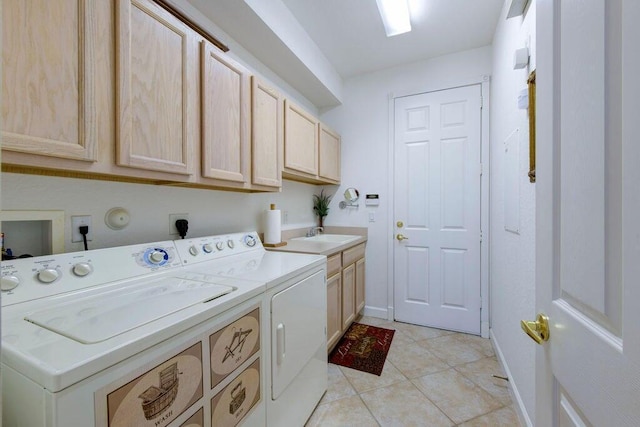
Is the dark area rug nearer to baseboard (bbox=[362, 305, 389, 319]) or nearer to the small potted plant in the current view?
baseboard (bbox=[362, 305, 389, 319])

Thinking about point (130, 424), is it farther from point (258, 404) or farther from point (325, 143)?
point (325, 143)

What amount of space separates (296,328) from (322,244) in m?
1.02

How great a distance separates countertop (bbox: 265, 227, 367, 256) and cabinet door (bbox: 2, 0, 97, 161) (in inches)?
53.1

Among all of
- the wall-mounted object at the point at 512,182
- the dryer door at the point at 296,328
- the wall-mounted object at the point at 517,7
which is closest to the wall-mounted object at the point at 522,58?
the wall-mounted object at the point at 517,7

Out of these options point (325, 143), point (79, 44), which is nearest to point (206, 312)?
point (79, 44)

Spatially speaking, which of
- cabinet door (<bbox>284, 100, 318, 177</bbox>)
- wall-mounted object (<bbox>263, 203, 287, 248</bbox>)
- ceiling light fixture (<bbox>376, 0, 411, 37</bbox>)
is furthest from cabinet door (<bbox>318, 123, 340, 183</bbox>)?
ceiling light fixture (<bbox>376, 0, 411, 37</bbox>)

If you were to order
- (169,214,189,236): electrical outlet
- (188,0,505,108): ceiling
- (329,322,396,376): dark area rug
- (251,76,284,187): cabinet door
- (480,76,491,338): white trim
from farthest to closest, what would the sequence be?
(480,76,491,338): white trim
(329,322,396,376): dark area rug
(188,0,505,108): ceiling
(251,76,284,187): cabinet door
(169,214,189,236): electrical outlet

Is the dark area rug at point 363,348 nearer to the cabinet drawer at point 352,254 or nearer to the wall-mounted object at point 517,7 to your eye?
the cabinet drawer at point 352,254

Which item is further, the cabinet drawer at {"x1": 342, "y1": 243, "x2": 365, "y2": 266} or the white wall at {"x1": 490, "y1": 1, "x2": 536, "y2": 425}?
the cabinet drawer at {"x1": 342, "y1": 243, "x2": 365, "y2": 266}

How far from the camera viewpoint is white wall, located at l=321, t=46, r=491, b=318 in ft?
9.61

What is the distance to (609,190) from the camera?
489 mm

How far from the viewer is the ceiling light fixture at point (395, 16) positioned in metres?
2.09

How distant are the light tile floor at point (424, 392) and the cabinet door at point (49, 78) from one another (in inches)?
70.4

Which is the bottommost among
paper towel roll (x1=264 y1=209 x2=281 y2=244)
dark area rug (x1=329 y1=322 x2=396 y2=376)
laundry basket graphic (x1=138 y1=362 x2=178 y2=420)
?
dark area rug (x1=329 y1=322 x2=396 y2=376)
